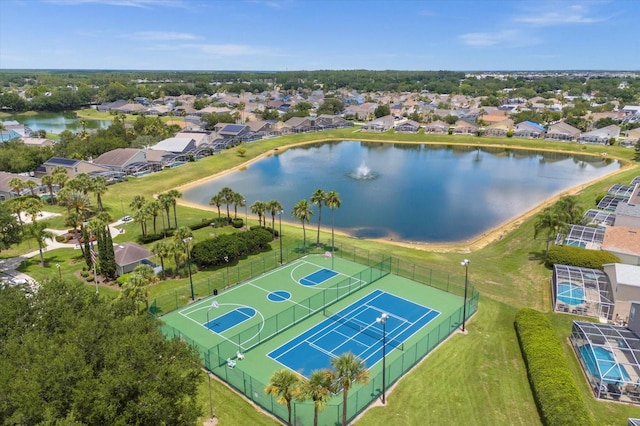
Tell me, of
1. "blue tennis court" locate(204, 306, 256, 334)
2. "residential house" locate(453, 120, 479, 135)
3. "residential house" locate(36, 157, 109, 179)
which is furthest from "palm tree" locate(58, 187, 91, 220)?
"residential house" locate(453, 120, 479, 135)

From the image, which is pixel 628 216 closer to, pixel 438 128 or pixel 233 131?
pixel 233 131

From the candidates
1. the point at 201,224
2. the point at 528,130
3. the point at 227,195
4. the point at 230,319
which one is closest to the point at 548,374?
the point at 230,319

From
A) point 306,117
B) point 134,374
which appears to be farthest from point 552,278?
point 306,117

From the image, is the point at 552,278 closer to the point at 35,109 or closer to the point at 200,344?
the point at 200,344

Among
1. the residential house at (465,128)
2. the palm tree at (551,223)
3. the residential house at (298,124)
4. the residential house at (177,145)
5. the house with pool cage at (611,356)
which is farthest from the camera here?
the residential house at (298,124)

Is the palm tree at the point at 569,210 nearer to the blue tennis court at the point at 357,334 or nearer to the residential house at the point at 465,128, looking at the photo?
the blue tennis court at the point at 357,334

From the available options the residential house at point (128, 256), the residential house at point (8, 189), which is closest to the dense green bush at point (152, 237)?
the residential house at point (128, 256)
